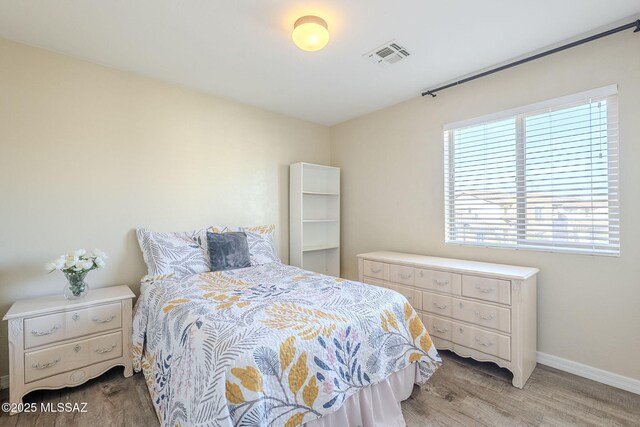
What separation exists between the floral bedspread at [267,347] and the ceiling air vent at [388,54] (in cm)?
180

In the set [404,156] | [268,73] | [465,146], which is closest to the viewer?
[268,73]

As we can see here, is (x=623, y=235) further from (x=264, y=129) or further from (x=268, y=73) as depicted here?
(x=264, y=129)

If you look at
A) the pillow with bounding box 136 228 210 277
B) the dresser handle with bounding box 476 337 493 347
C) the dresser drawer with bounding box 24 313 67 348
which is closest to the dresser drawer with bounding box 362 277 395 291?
the dresser handle with bounding box 476 337 493 347

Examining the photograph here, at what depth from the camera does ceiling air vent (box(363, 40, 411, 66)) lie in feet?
7.18

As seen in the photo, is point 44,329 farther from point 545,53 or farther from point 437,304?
point 545,53

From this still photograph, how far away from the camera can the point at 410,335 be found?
185cm

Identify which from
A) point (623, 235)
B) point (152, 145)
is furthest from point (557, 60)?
point (152, 145)

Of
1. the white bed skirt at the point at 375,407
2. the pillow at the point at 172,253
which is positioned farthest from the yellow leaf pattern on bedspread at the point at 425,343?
the pillow at the point at 172,253

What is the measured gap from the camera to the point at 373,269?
117 inches

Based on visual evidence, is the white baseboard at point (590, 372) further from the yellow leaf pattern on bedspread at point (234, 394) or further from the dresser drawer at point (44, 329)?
the dresser drawer at point (44, 329)

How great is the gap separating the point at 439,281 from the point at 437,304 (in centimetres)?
20

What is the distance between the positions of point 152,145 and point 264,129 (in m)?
1.27

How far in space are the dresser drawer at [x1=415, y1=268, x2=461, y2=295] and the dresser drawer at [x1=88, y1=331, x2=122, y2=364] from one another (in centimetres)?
245

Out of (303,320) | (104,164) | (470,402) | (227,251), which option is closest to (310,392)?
(303,320)
